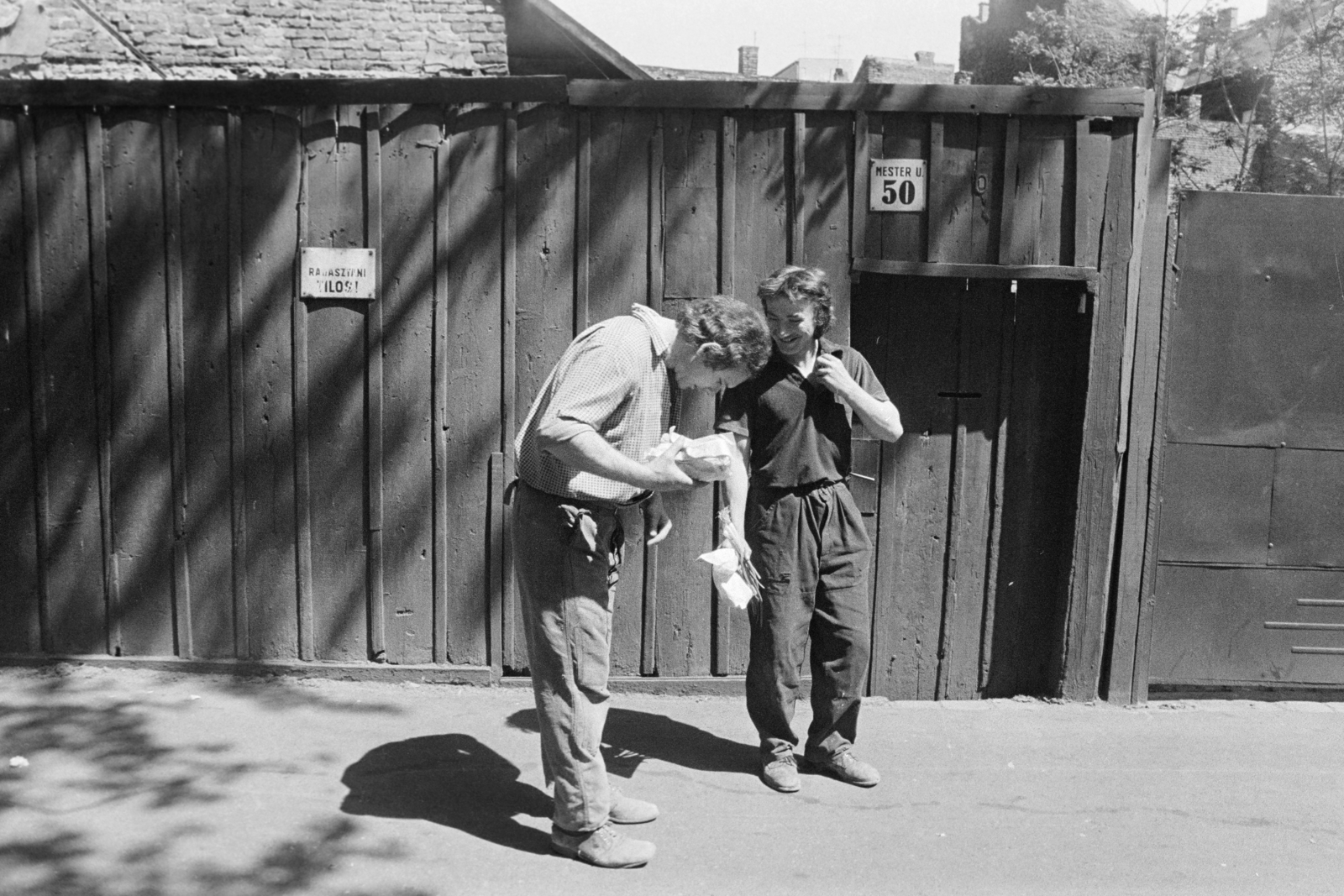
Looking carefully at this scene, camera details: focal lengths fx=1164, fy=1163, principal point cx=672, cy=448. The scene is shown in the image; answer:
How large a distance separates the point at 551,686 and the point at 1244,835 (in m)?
2.61

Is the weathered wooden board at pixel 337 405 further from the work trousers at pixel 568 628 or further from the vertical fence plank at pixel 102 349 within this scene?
the work trousers at pixel 568 628

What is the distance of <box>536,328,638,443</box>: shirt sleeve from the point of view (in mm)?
3527

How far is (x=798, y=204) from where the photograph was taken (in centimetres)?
518

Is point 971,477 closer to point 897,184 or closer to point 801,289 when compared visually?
point 897,184

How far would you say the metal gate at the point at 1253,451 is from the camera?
5.28 m

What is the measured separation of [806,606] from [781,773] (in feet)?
2.11

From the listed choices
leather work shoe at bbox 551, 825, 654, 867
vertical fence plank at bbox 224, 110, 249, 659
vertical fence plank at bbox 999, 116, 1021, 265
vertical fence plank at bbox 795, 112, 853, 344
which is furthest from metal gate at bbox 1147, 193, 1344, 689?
vertical fence plank at bbox 224, 110, 249, 659

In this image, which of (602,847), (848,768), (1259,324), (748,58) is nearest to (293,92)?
(602,847)

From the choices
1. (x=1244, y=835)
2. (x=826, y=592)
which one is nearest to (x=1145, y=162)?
(x=826, y=592)

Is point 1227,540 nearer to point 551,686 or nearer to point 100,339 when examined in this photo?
point 551,686

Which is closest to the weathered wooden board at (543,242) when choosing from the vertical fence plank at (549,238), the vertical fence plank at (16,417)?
the vertical fence plank at (549,238)

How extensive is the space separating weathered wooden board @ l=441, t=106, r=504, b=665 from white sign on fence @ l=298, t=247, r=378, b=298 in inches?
13.8

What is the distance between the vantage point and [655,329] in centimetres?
377

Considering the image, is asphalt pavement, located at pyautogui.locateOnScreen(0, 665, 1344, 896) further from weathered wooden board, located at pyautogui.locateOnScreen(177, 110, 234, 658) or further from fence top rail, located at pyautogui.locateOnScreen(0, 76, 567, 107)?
fence top rail, located at pyautogui.locateOnScreen(0, 76, 567, 107)
